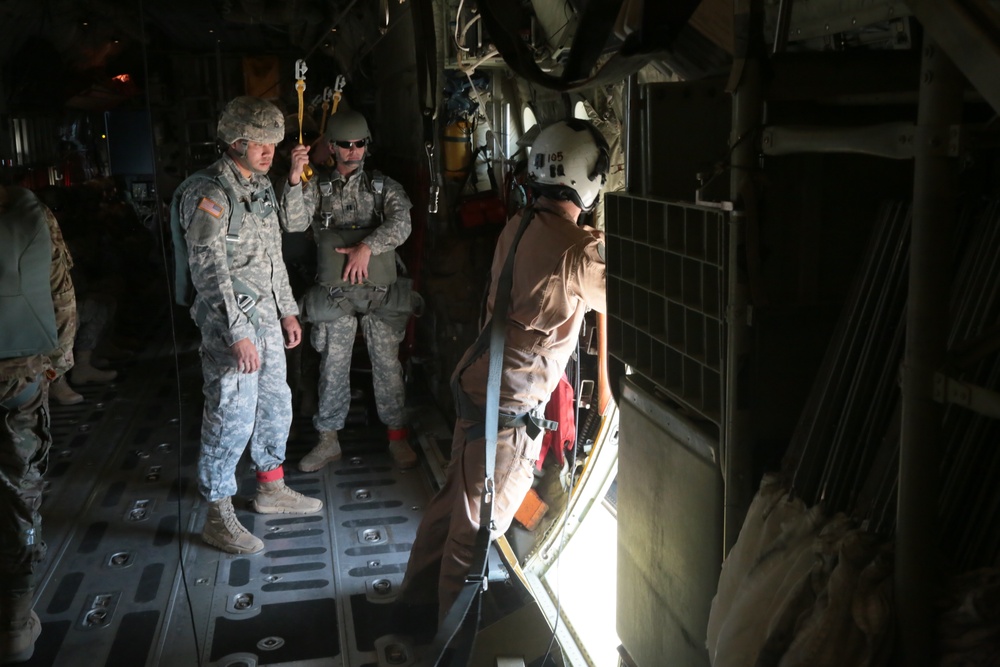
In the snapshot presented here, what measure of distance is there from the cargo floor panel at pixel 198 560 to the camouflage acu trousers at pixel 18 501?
36 centimetres

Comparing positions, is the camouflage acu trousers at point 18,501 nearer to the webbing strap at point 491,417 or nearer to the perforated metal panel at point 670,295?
the webbing strap at point 491,417

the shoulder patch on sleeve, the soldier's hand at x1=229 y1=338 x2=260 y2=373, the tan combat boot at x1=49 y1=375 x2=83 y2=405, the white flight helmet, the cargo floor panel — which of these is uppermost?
the white flight helmet

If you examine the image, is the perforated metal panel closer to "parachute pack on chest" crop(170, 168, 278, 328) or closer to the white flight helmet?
the white flight helmet

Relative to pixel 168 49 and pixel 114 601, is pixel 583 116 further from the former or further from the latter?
pixel 168 49

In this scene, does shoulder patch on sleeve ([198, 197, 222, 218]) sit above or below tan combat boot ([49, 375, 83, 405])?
above

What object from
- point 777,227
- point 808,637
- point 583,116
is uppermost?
point 583,116

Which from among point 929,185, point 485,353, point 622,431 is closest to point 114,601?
point 485,353

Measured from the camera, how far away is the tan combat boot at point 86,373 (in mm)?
7942

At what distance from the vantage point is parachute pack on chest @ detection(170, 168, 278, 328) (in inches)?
195

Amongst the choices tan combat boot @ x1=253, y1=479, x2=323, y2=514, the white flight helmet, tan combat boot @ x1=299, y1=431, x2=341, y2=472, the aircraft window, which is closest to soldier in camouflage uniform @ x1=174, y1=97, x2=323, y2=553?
tan combat boot @ x1=253, y1=479, x2=323, y2=514

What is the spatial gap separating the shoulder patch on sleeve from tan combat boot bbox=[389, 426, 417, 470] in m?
2.06

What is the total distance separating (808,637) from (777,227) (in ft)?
3.25

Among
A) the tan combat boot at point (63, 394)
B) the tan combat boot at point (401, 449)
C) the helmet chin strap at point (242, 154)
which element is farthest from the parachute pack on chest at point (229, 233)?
the tan combat boot at point (63, 394)

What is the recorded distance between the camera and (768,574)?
75.3 inches
